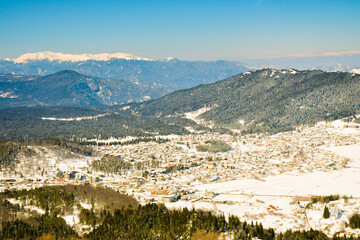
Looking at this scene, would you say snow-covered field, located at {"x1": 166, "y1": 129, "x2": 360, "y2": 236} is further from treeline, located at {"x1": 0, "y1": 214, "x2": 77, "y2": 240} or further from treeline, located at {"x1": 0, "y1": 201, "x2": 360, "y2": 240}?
treeline, located at {"x1": 0, "y1": 214, "x2": 77, "y2": 240}

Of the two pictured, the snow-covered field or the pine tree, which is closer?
the snow-covered field

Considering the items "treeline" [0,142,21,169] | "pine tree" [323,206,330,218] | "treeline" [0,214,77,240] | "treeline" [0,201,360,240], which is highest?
"treeline" [0,142,21,169]

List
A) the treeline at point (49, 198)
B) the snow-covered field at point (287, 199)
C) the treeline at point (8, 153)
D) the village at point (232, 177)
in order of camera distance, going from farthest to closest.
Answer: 1. the treeline at point (8, 153)
2. the treeline at point (49, 198)
3. the village at point (232, 177)
4. the snow-covered field at point (287, 199)

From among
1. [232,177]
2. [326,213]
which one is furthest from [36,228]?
[232,177]

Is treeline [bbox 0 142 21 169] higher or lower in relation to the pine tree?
higher

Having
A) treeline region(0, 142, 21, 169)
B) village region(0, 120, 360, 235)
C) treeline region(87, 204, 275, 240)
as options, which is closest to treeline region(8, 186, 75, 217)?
village region(0, 120, 360, 235)

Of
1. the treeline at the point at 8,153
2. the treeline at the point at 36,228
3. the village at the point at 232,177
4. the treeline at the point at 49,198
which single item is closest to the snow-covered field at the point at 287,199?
the village at the point at 232,177

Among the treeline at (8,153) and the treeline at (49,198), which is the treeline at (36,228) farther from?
the treeline at (8,153)

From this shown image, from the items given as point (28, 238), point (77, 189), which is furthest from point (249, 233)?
point (77, 189)

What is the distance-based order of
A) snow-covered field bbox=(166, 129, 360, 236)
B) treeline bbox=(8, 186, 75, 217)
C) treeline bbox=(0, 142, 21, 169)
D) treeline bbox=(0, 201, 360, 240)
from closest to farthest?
treeline bbox=(0, 201, 360, 240), snow-covered field bbox=(166, 129, 360, 236), treeline bbox=(8, 186, 75, 217), treeline bbox=(0, 142, 21, 169)
